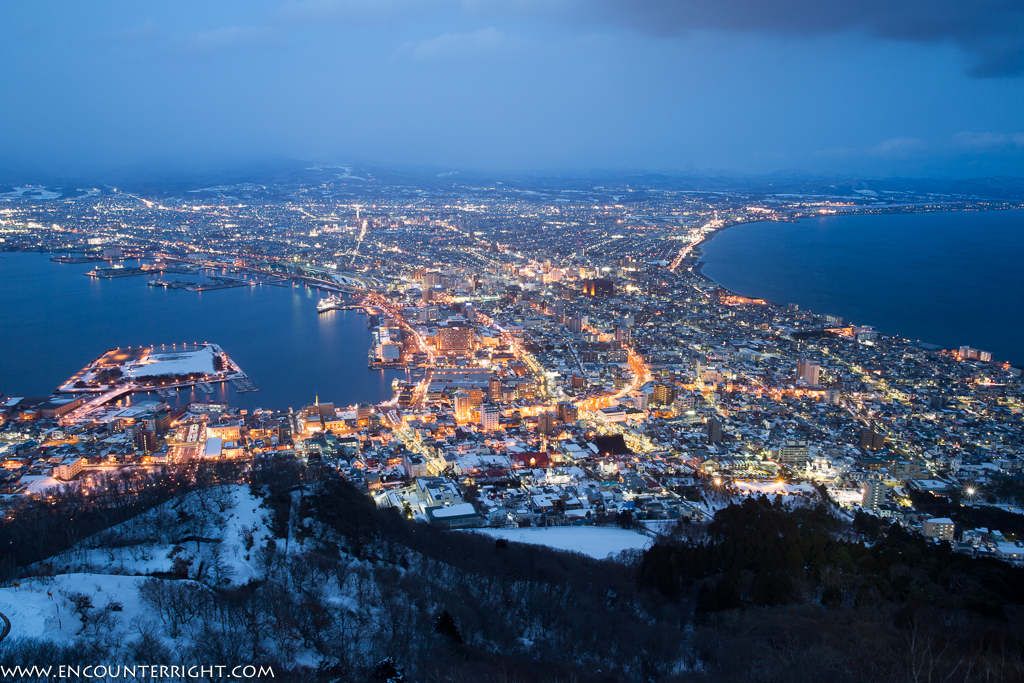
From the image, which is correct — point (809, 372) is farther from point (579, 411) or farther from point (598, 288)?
point (598, 288)

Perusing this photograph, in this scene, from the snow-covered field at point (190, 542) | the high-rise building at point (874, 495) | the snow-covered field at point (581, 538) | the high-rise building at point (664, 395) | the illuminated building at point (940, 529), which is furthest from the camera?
the high-rise building at point (664, 395)

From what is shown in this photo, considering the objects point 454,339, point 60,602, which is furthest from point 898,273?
point 60,602

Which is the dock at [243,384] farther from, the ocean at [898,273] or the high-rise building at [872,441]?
Answer: the ocean at [898,273]

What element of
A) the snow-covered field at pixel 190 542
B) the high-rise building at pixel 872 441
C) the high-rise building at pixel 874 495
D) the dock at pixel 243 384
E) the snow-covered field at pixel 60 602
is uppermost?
the snow-covered field at pixel 60 602

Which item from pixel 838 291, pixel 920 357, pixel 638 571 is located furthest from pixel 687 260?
pixel 638 571

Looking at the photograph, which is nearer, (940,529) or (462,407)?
(940,529)

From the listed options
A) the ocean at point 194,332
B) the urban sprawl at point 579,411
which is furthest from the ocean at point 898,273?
the ocean at point 194,332

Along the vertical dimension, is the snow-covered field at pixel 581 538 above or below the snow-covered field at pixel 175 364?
below
